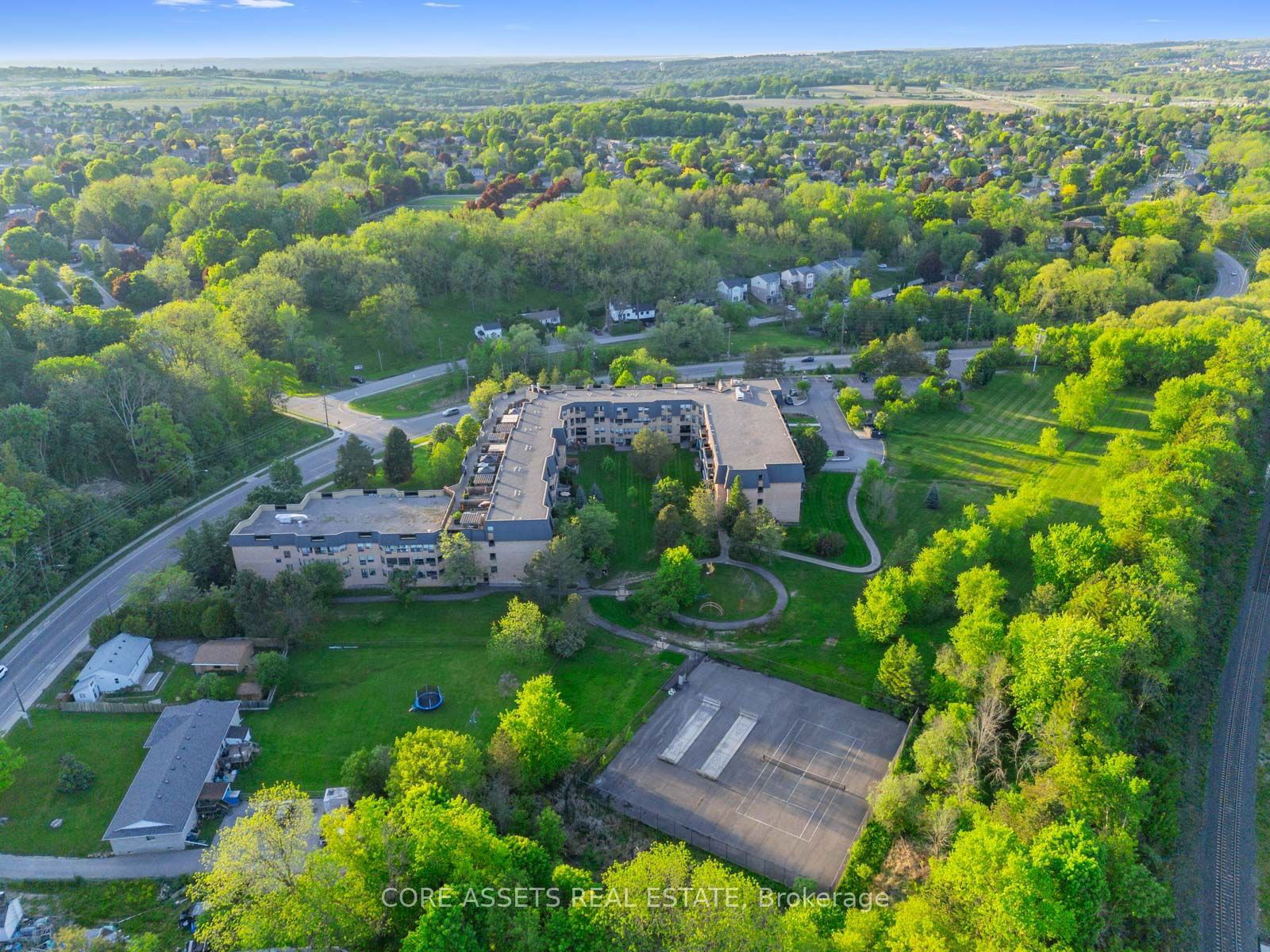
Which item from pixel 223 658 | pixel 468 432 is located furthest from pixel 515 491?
pixel 223 658

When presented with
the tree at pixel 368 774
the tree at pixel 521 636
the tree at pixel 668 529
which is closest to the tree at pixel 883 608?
the tree at pixel 668 529

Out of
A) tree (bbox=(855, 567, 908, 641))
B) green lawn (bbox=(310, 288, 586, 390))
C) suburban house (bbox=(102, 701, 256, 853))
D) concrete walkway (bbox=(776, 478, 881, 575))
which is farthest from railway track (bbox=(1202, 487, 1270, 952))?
green lawn (bbox=(310, 288, 586, 390))

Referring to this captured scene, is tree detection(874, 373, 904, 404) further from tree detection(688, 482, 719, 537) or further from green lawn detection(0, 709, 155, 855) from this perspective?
green lawn detection(0, 709, 155, 855)

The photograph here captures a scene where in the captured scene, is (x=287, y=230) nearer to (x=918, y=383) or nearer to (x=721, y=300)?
(x=721, y=300)

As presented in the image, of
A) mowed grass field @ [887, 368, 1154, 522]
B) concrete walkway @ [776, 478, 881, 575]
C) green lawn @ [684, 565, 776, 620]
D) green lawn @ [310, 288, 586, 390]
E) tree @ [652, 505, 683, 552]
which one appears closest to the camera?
green lawn @ [684, 565, 776, 620]

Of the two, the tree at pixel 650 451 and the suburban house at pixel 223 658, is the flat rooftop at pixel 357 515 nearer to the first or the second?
the suburban house at pixel 223 658

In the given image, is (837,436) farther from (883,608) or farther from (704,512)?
(883,608)

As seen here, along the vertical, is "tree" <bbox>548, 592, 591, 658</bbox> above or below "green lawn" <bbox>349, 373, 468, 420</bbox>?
above
